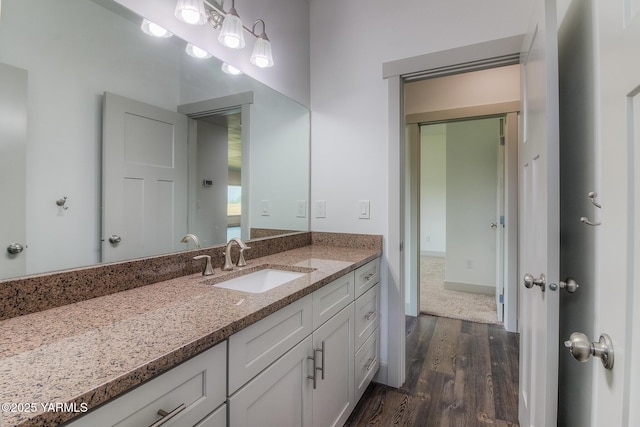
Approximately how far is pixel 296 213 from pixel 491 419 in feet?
5.40

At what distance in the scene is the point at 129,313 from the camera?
839mm

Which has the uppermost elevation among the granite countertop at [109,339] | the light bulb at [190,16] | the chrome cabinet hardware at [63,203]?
the light bulb at [190,16]

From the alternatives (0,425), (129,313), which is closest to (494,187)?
(129,313)

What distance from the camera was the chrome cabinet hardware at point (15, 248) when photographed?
0.84 metres

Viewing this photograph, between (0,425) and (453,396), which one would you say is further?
(453,396)

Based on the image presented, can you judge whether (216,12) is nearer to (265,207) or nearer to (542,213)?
(265,207)

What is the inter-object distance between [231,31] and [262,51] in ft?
0.89

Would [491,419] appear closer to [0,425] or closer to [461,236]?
[0,425]

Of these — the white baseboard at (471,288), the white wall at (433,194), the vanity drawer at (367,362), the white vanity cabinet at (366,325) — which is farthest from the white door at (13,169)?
the white wall at (433,194)

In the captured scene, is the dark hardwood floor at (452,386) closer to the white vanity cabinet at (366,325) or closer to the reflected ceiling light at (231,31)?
the white vanity cabinet at (366,325)

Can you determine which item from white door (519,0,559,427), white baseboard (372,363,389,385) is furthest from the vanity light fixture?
white baseboard (372,363,389,385)

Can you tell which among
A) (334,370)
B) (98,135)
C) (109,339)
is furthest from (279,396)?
(98,135)

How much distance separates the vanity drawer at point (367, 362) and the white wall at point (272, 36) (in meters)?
1.65

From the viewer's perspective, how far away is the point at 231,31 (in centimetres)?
144
